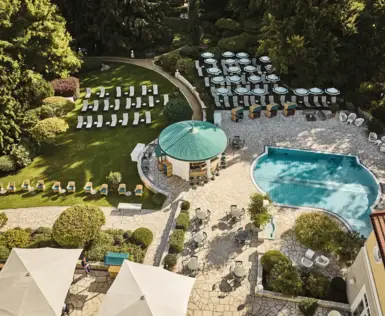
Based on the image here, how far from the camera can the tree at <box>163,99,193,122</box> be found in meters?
30.2

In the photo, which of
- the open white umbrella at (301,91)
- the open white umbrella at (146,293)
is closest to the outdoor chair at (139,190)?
the open white umbrella at (146,293)

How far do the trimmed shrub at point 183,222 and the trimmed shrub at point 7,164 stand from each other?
1374cm

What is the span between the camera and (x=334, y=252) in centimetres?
1942

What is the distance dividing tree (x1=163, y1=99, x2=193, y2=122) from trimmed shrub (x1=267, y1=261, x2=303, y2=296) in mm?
15555

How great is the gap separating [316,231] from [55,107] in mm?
23215

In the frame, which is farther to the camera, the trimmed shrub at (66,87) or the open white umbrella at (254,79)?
the open white umbrella at (254,79)

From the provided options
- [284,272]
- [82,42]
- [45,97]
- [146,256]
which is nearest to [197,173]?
[146,256]

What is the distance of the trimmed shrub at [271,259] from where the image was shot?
1870 cm

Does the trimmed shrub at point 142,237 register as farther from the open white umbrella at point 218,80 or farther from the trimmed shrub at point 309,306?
the open white umbrella at point 218,80

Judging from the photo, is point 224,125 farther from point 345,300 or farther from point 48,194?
point 345,300

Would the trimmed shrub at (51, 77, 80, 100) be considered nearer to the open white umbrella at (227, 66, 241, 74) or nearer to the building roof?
the open white umbrella at (227, 66, 241, 74)

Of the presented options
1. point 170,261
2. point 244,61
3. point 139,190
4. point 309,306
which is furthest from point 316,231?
point 244,61

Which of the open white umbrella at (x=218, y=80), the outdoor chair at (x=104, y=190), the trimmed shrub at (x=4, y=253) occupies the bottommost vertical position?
the trimmed shrub at (x=4, y=253)

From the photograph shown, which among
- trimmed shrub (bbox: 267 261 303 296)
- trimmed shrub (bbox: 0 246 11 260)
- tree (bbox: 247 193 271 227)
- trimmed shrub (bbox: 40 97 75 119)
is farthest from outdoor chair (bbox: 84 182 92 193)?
trimmed shrub (bbox: 267 261 303 296)
